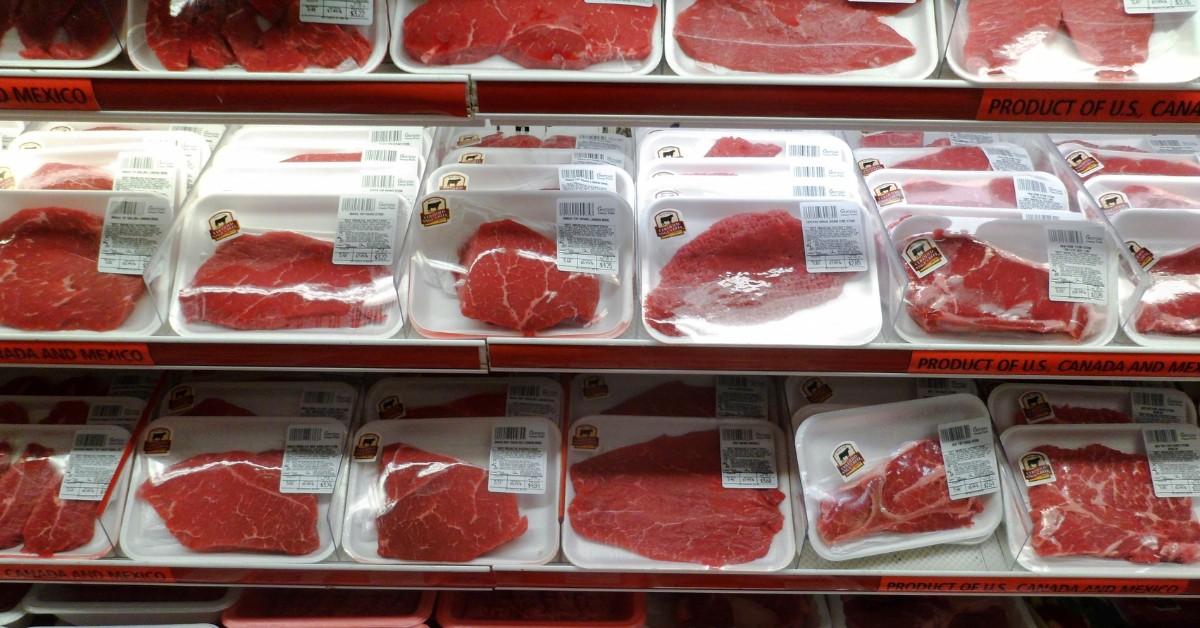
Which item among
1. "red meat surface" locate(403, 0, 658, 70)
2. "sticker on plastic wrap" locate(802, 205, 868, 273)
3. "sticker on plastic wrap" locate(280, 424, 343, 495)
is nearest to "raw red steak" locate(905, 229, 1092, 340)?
"sticker on plastic wrap" locate(802, 205, 868, 273)

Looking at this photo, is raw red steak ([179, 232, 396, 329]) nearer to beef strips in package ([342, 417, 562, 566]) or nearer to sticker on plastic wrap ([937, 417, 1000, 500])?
beef strips in package ([342, 417, 562, 566])

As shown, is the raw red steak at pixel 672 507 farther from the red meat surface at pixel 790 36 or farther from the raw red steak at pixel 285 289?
the red meat surface at pixel 790 36

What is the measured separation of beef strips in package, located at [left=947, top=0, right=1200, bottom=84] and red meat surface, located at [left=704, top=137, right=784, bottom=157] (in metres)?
0.54

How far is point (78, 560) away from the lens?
1.68m

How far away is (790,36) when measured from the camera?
1.32 m

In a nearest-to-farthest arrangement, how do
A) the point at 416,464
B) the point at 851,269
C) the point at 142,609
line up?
1. the point at 851,269
2. the point at 416,464
3. the point at 142,609

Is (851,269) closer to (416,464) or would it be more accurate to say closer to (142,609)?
(416,464)

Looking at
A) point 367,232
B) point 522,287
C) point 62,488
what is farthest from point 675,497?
point 62,488

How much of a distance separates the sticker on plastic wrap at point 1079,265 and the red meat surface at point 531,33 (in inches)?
35.1

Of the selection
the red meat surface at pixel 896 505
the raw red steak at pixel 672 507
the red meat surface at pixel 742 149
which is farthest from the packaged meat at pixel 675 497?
the red meat surface at pixel 742 149

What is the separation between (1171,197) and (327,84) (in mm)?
1706

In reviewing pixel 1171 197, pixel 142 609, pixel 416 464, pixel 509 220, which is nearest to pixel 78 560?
pixel 142 609

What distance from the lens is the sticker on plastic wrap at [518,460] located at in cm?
175

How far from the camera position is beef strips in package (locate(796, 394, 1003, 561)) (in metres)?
1.69
